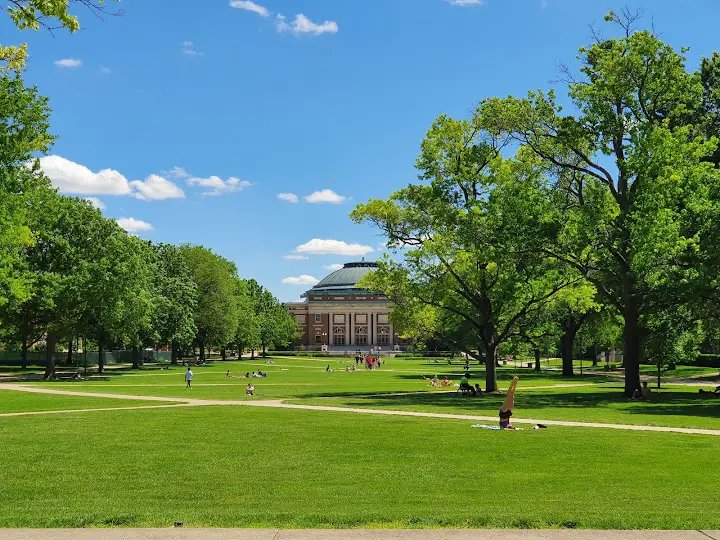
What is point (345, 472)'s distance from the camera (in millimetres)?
13695

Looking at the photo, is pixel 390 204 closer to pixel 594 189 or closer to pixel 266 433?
pixel 594 189

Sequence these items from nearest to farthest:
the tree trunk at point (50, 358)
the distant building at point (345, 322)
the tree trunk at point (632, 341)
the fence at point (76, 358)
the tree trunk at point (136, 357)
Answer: the tree trunk at point (632, 341) < the tree trunk at point (50, 358) < the tree trunk at point (136, 357) < the fence at point (76, 358) < the distant building at point (345, 322)

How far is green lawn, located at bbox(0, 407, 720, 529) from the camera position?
9344mm

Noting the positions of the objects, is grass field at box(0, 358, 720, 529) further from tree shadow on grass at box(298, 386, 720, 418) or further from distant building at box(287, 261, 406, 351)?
distant building at box(287, 261, 406, 351)

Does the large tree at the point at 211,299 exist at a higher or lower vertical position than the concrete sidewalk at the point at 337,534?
higher

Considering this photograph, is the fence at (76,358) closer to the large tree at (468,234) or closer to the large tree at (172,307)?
the large tree at (172,307)

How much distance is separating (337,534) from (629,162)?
29.7 meters

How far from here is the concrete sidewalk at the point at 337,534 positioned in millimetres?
7461

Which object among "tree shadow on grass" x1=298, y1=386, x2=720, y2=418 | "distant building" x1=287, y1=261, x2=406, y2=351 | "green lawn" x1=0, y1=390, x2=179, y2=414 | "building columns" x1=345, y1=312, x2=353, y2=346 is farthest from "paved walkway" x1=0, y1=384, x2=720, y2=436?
"distant building" x1=287, y1=261, x2=406, y2=351

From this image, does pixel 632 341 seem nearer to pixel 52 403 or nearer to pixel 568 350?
pixel 52 403

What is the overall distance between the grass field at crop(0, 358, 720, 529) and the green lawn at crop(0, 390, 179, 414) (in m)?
3.98

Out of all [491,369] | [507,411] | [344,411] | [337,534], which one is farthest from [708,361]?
[337,534]

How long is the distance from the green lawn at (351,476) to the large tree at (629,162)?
14.5 m

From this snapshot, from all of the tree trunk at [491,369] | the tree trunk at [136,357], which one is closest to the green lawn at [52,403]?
the tree trunk at [491,369]
